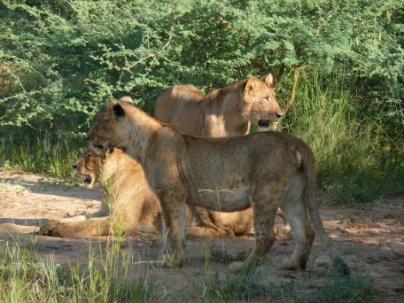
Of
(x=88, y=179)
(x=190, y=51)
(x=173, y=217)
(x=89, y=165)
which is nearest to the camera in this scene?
(x=173, y=217)

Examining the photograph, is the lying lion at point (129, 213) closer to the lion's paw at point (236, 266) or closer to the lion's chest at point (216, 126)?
the lion's paw at point (236, 266)

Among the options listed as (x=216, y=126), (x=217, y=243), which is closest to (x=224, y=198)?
(x=217, y=243)

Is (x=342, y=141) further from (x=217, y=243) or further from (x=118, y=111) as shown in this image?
(x=118, y=111)

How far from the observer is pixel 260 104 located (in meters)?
10.2

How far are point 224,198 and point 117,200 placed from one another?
1.74 meters

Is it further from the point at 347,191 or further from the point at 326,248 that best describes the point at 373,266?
the point at 347,191

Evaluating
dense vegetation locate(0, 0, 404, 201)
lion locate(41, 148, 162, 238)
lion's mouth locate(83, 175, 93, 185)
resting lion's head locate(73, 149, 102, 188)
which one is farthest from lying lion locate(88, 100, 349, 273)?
dense vegetation locate(0, 0, 404, 201)

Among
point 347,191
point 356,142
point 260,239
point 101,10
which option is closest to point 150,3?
point 101,10

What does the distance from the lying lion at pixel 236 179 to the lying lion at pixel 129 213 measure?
3.32 feet

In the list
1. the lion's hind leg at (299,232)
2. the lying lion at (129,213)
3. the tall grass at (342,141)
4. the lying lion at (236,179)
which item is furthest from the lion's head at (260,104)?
the lion's hind leg at (299,232)

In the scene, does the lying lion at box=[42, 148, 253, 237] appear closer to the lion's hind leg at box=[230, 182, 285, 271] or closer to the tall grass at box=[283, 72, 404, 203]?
the lion's hind leg at box=[230, 182, 285, 271]

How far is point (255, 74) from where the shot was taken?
39.4 feet

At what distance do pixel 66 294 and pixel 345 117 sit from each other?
634 centimetres

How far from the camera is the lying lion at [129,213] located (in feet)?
26.6
